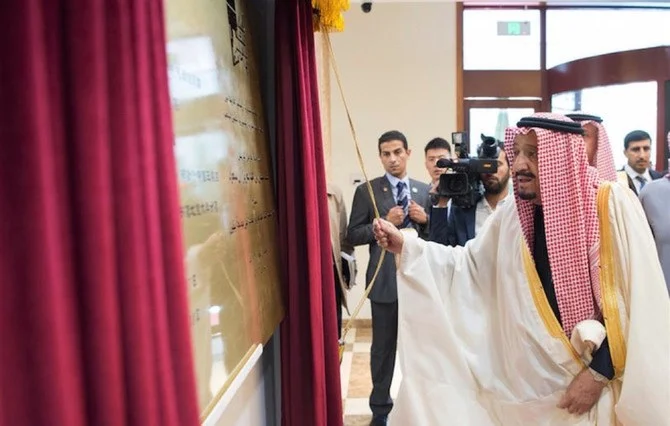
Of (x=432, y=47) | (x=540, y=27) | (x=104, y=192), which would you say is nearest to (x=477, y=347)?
(x=104, y=192)

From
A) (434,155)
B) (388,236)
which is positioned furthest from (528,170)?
(434,155)

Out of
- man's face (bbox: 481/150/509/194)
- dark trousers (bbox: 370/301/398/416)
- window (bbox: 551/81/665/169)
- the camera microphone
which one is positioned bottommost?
dark trousers (bbox: 370/301/398/416)

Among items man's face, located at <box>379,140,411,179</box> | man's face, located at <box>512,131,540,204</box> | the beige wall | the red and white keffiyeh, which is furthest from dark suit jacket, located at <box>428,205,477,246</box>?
the beige wall

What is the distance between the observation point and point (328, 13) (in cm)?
168

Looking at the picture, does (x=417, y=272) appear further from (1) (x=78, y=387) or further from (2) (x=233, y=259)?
(1) (x=78, y=387)

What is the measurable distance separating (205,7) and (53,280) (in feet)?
2.66

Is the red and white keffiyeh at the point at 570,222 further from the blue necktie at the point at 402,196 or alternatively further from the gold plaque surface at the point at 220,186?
the blue necktie at the point at 402,196

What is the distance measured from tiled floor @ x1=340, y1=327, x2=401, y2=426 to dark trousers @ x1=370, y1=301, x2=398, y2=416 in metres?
0.13

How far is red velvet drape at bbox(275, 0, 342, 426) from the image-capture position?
5.25ft

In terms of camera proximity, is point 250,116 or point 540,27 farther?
point 540,27

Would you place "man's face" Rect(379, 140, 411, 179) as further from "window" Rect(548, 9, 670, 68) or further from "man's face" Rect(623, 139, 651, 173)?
"window" Rect(548, 9, 670, 68)

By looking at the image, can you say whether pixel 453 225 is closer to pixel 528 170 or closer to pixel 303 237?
pixel 528 170

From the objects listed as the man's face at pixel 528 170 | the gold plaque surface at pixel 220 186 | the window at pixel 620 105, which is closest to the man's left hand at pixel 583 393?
the man's face at pixel 528 170

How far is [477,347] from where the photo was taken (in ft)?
5.60
